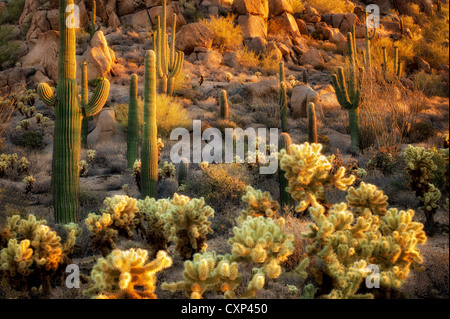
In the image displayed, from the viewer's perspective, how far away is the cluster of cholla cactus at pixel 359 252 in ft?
11.1

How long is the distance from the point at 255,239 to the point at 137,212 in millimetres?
2271

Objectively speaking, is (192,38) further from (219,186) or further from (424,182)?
(424,182)

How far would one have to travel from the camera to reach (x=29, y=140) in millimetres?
13836

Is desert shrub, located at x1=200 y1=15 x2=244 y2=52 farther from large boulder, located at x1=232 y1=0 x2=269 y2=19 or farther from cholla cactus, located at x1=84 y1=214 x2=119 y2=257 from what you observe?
cholla cactus, located at x1=84 y1=214 x2=119 y2=257

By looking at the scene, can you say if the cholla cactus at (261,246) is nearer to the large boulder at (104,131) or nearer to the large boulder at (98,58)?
the large boulder at (104,131)

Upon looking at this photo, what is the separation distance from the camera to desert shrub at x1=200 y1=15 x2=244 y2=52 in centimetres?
2444

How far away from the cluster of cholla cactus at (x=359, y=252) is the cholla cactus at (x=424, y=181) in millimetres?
2225

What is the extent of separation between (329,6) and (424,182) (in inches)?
1217

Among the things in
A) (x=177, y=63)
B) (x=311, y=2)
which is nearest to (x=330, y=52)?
(x=311, y=2)

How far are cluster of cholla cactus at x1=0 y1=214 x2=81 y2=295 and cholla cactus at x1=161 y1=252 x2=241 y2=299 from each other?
1.45 meters

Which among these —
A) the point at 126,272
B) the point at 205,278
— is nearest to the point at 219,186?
the point at 205,278

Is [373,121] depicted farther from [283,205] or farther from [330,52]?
[330,52]

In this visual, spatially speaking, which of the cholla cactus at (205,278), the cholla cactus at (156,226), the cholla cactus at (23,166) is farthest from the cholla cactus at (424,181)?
the cholla cactus at (23,166)

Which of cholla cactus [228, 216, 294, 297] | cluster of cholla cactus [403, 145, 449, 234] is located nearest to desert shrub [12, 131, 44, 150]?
cholla cactus [228, 216, 294, 297]
